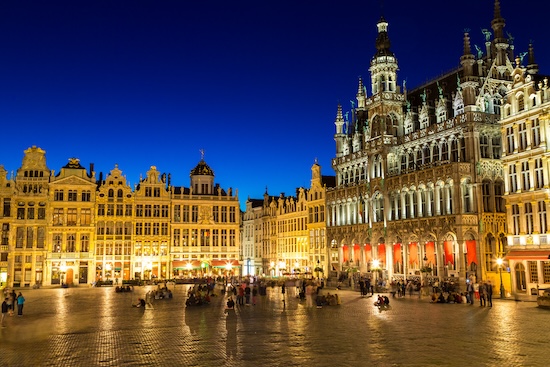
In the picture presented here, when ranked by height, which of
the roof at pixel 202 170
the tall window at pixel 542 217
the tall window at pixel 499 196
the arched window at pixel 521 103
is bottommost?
the tall window at pixel 542 217

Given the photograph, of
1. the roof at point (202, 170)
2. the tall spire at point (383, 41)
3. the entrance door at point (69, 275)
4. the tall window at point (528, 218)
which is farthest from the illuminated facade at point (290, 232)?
the tall window at point (528, 218)

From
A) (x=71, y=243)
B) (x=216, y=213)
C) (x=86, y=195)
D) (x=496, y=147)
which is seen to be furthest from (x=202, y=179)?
(x=496, y=147)

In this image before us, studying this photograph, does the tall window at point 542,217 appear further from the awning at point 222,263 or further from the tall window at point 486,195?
the awning at point 222,263

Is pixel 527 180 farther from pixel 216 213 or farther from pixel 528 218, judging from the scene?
pixel 216 213

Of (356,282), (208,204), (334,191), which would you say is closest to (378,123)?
(334,191)

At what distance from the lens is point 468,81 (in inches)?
2267

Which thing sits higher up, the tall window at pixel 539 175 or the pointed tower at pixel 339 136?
the pointed tower at pixel 339 136

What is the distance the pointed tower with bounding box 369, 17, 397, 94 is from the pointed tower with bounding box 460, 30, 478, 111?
13313 mm

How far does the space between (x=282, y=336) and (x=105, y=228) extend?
63.7m

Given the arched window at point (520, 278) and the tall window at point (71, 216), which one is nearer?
the arched window at point (520, 278)

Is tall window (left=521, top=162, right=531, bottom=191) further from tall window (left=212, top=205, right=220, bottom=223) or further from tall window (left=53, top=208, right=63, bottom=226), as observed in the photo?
tall window (left=53, top=208, right=63, bottom=226)

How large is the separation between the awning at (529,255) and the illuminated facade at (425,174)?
5.81 metres

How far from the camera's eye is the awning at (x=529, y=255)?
1768 inches

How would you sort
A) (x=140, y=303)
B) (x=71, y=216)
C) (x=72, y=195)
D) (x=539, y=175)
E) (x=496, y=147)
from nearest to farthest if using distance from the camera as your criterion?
(x=140, y=303), (x=539, y=175), (x=496, y=147), (x=71, y=216), (x=72, y=195)
